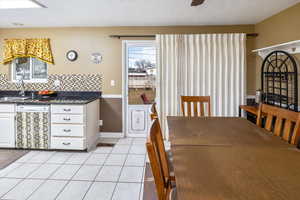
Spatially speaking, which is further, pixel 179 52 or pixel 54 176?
pixel 179 52

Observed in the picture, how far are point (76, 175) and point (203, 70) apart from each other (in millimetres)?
2734

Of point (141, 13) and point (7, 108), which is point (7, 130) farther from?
point (141, 13)

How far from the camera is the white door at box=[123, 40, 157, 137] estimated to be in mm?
4348

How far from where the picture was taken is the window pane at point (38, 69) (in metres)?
4.41

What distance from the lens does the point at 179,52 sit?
4.04 meters

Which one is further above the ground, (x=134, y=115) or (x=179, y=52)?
(x=179, y=52)

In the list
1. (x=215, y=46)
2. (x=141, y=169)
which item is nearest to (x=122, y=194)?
(x=141, y=169)

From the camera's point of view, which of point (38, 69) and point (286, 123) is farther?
point (38, 69)

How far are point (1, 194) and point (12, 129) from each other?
1573 mm

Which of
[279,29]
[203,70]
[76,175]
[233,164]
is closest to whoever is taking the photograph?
[233,164]

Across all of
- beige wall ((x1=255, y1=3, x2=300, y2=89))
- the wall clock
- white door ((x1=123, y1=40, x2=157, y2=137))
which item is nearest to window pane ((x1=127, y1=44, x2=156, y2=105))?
white door ((x1=123, y1=40, x2=157, y2=137))

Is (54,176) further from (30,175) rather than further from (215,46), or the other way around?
(215,46)

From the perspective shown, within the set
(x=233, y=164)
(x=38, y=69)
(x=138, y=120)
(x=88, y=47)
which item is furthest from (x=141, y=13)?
(x=233, y=164)

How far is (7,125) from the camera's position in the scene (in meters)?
3.66
